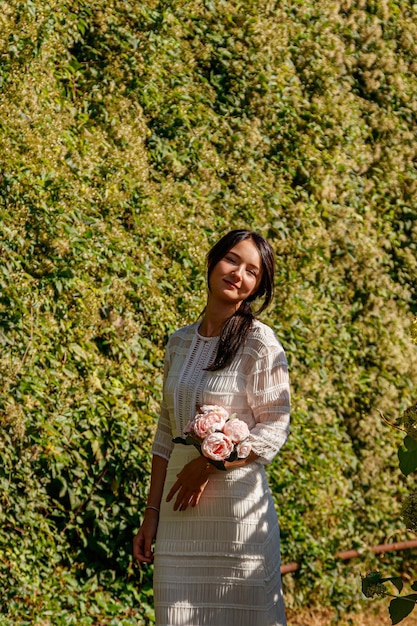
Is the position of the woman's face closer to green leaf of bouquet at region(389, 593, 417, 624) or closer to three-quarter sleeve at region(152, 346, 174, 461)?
three-quarter sleeve at region(152, 346, 174, 461)

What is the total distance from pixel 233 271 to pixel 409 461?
802 millimetres

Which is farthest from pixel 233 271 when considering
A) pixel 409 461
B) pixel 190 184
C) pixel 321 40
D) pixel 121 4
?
pixel 321 40

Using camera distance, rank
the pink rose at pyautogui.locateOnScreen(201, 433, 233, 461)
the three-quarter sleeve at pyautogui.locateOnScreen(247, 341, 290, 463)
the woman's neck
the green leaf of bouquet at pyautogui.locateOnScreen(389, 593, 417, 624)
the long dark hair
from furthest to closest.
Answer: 1. the woman's neck
2. the long dark hair
3. the three-quarter sleeve at pyautogui.locateOnScreen(247, 341, 290, 463)
4. the pink rose at pyautogui.locateOnScreen(201, 433, 233, 461)
5. the green leaf of bouquet at pyautogui.locateOnScreen(389, 593, 417, 624)

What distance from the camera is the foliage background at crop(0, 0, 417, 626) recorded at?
3805 millimetres

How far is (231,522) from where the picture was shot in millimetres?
2529

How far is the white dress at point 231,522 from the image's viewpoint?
248 cm

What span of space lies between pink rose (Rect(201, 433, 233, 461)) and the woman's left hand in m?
0.09

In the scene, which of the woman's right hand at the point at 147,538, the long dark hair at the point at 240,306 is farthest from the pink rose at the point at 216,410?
the woman's right hand at the point at 147,538

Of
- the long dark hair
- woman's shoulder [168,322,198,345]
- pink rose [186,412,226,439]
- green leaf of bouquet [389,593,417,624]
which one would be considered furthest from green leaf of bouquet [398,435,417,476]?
woman's shoulder [168,322,198,345]

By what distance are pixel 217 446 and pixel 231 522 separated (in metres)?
0.27

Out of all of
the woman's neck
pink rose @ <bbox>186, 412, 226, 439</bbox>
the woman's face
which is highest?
the woman's face

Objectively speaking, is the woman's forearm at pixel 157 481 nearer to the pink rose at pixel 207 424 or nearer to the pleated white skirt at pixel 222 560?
the pleated white skirt at pixel 222 560

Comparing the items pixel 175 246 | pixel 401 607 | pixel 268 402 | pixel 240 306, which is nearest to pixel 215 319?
pixel 240 306

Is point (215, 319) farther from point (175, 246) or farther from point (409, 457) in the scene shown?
point (175, 246)
